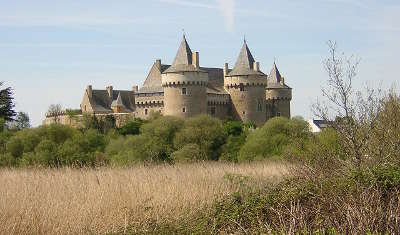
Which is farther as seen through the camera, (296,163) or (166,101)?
(166,101)

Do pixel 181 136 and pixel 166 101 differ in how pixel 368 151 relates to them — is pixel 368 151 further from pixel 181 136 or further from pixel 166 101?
pixel 166 101

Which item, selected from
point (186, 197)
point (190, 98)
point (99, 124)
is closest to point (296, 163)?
point (186, 197)

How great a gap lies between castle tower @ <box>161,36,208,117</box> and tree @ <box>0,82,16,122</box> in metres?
13.5

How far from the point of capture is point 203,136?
34.8 m

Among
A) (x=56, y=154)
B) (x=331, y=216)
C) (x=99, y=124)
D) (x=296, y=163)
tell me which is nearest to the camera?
(x=331, y=216)

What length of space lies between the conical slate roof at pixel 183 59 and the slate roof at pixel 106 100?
39.7ft

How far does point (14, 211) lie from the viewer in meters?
6.73

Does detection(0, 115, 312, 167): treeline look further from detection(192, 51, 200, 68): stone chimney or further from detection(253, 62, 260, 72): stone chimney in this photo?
detection(253, 62, 260, 72): stone chimney

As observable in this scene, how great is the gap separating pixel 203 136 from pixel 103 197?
1063 inches

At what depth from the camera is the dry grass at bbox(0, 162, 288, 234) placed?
6.77m

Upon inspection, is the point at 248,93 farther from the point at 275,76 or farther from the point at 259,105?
the point at 275,76

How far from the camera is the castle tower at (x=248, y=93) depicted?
2061 inches

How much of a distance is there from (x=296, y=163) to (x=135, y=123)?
112 ft

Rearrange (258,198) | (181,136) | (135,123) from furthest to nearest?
(135,123) < (181,136) < (258,198)
